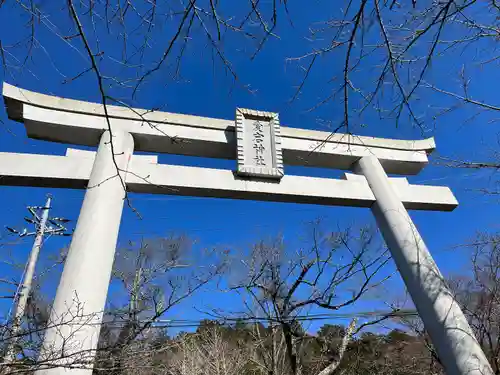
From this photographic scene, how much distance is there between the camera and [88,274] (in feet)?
9.95

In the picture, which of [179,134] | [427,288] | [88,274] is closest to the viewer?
[88,274]

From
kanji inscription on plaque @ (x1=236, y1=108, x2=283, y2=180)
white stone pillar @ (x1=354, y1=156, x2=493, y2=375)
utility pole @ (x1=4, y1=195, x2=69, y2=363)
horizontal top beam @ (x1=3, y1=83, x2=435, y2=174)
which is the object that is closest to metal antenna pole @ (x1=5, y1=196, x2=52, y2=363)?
utility pole @ (x1=4, y1=195, x2=69, y2=363)

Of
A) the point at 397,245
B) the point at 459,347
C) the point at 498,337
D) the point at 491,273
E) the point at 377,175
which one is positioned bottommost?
the point at 459,347

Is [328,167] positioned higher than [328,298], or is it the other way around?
[328,167]

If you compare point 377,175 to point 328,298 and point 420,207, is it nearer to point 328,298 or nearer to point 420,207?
point 420,207

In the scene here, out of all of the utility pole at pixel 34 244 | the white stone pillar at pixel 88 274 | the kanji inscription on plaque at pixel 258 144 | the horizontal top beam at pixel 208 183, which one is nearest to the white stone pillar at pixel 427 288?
the horizontal top beam at pixel 208 183

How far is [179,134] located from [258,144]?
104cm

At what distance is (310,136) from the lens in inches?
197

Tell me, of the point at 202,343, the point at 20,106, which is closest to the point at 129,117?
the point at 20,106

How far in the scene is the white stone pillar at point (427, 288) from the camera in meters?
3.28

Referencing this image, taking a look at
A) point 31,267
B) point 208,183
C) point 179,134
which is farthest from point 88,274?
point 31,267

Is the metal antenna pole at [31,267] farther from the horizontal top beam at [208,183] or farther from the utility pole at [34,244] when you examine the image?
the horizontal top beam at [208,183]

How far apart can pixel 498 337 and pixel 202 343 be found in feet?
31.1

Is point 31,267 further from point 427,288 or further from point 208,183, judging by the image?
point 427,288
